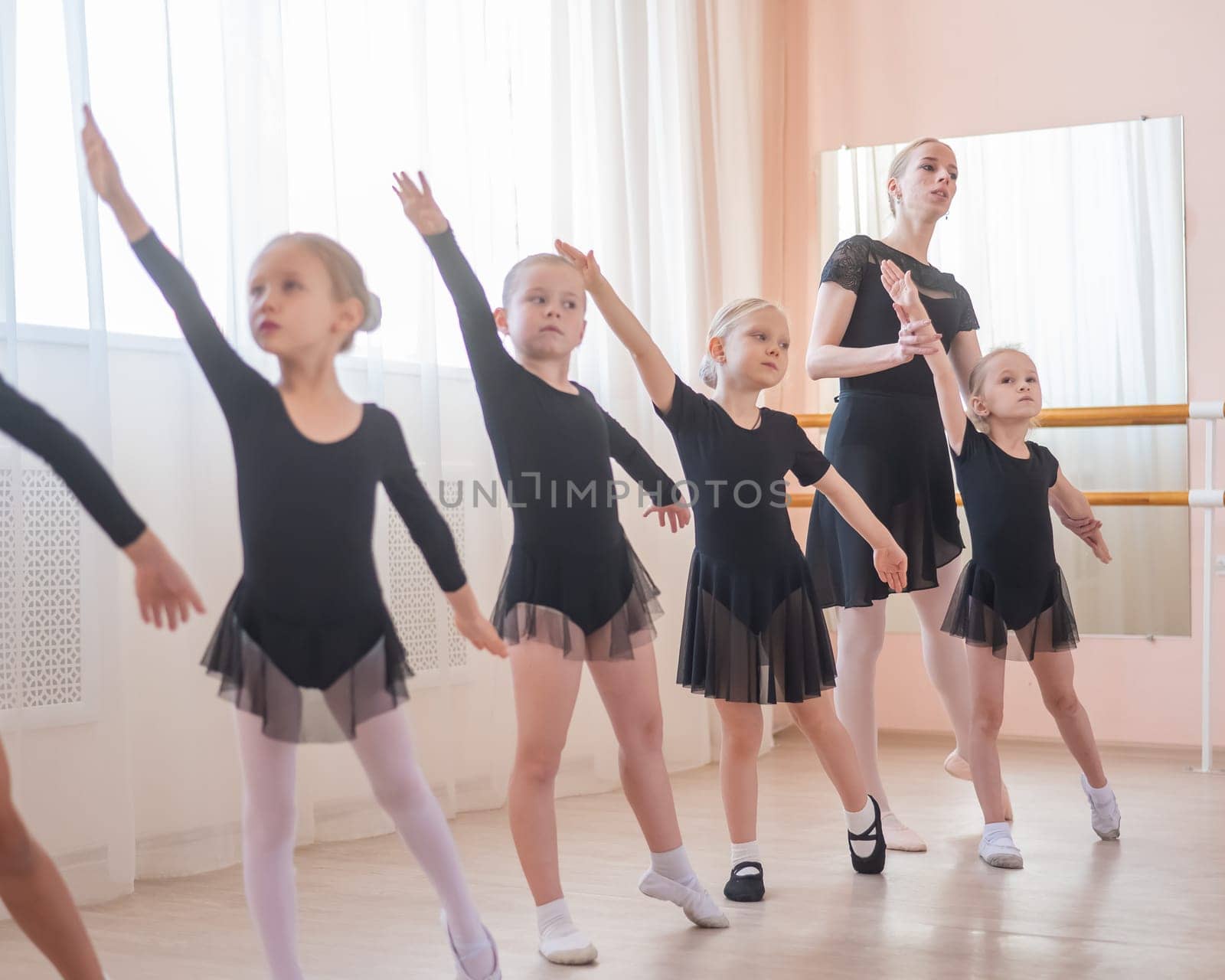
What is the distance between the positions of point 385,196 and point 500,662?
39.7 inches

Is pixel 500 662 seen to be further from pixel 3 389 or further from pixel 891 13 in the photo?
pixel 891 13

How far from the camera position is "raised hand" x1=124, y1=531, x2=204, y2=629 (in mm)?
1175

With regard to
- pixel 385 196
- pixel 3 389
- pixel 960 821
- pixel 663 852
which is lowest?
pixel 960 821

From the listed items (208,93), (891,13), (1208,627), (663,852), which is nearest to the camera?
(663,852)

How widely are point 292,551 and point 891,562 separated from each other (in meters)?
1.09

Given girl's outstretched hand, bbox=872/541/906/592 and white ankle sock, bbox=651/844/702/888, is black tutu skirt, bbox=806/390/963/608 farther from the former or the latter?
white ankle sock, bbox=651/844/702/888

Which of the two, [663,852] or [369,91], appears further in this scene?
[369,91]

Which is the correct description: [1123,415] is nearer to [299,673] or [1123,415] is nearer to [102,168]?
[299,673]

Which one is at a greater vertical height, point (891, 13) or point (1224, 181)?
point (891, 13)

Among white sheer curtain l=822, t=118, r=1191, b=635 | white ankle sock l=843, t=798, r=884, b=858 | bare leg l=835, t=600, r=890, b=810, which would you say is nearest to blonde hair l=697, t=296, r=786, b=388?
bare leg l=835, t=600, r=890, b=810

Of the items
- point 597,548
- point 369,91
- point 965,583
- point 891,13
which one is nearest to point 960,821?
point 965,583

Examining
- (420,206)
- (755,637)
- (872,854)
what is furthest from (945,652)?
(420,206)

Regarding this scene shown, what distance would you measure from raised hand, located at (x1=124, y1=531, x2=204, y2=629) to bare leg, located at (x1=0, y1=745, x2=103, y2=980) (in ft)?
0.63

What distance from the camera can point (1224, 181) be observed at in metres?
3.37
